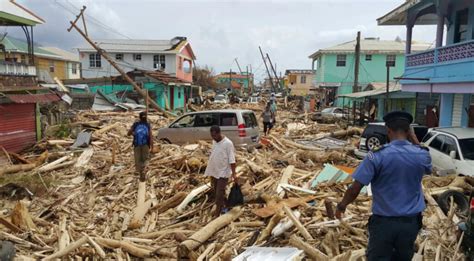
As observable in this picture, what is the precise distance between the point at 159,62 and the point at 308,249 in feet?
123

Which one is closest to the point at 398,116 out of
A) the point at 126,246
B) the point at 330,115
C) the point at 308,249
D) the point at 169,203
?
the point at 308,249

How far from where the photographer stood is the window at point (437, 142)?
33.8 feet

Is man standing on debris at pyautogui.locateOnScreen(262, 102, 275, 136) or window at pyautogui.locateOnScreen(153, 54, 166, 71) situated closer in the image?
man standing on debris at pyautogui.locateOnScreen(262, 102, 275, 136)

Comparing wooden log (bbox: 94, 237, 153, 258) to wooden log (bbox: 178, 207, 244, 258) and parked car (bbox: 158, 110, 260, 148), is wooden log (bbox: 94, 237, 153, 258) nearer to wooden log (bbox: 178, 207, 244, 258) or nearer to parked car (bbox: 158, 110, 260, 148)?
wooden log (bbox: 178, 207, 244, 258)

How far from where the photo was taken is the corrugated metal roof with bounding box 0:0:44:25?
45.1ft

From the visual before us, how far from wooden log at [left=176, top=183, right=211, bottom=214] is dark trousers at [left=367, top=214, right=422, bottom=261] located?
4.85 metres

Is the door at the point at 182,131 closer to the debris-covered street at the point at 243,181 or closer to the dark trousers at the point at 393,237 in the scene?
the debris-covered street at the point at 243,181

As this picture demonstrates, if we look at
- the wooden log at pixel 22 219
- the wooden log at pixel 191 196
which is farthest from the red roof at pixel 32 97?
the wooden log at pixel 191 196

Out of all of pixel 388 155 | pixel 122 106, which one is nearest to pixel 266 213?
pixel 388 155

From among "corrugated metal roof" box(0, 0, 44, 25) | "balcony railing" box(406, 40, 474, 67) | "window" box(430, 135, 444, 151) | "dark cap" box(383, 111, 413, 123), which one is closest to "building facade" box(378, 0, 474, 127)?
"balcony railing" box(406, 40, 474, 67)

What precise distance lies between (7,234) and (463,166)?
9674 mm

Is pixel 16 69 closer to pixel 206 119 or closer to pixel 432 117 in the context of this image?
pixel 206 119

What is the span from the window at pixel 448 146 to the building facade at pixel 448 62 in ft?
13.6

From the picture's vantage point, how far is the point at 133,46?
137ft
